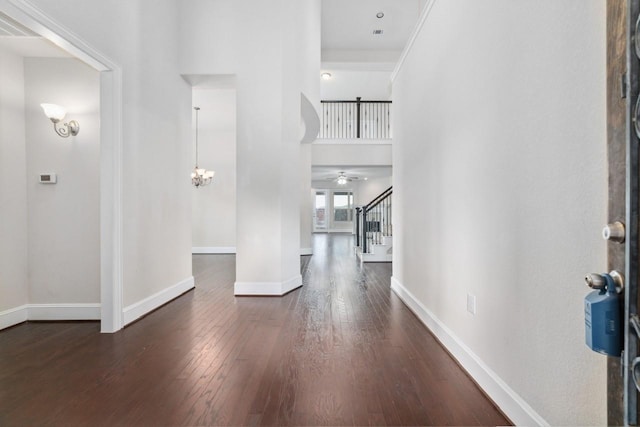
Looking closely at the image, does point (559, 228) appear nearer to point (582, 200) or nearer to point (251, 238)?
point (582, 200)

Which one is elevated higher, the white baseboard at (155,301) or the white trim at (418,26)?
the white trim at (418,26)

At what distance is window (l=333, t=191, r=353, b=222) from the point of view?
15885 millimetres

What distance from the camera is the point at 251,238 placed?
403 centimetres

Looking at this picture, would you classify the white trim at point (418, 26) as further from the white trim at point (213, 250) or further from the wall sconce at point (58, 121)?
the white trim at point (213, 250)

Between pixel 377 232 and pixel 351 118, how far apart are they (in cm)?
408

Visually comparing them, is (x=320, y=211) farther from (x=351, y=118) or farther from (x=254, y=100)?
(x=254, y=100)

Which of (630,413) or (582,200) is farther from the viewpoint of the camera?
(582,200)

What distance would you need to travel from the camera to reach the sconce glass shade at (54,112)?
283cm

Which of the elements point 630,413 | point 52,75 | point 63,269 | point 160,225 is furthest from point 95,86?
point 630,413

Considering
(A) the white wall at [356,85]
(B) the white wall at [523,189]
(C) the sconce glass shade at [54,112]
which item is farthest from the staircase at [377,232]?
(C) the sconce glass shade at [54,112]

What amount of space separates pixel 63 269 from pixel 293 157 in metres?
2.79

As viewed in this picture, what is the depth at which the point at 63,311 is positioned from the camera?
3031 millimetres

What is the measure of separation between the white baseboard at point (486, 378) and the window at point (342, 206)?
1301 centimetres

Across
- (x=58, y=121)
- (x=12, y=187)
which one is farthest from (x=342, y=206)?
(x=12, y=187)
